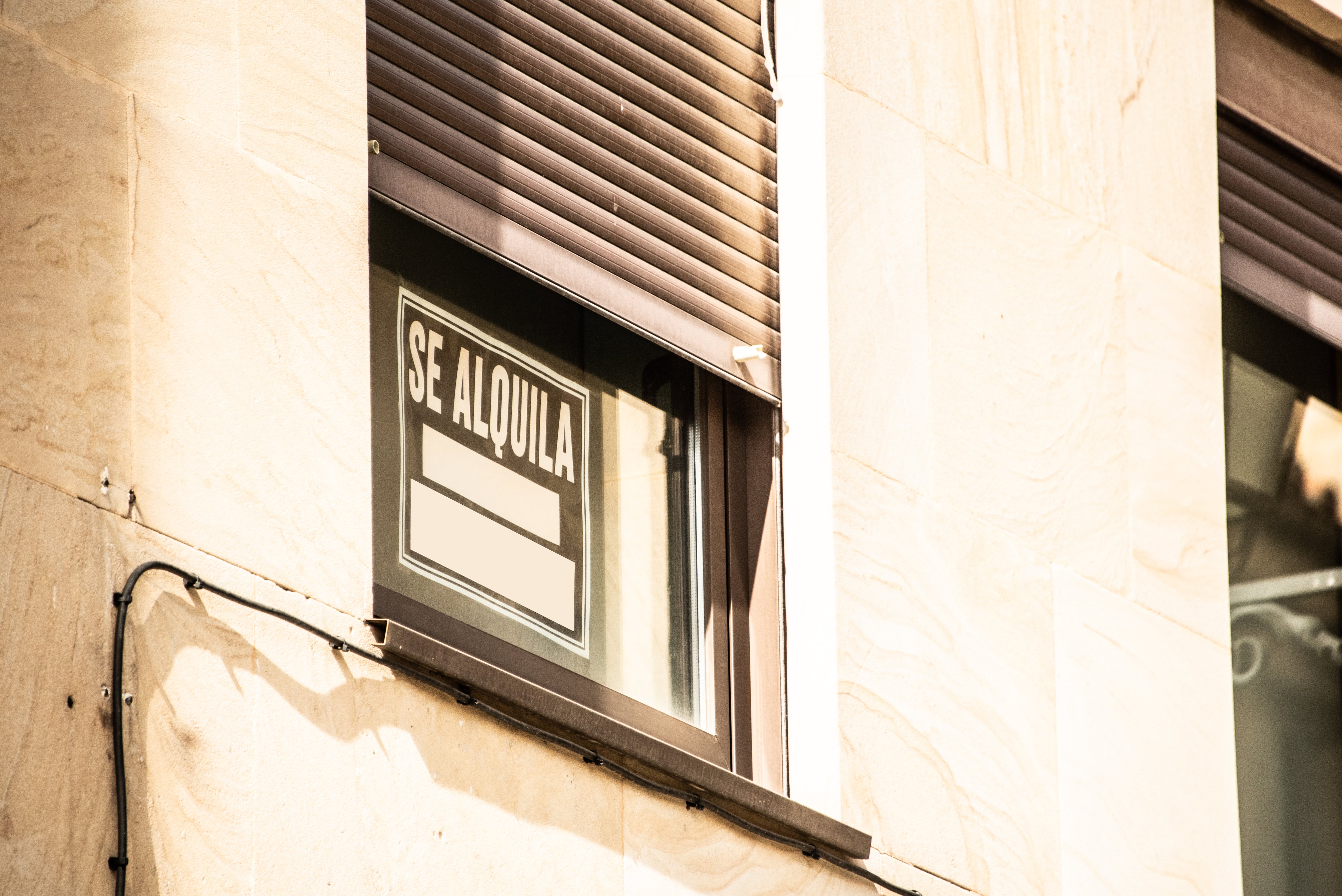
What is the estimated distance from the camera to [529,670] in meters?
4.80

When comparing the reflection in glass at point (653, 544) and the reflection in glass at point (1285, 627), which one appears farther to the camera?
the reflection in glass at point (1285, 627)

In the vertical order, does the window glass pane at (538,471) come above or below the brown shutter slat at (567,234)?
below

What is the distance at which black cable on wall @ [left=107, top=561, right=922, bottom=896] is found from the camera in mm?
3602

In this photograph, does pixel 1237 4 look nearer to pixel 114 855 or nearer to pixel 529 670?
pixel 529 670

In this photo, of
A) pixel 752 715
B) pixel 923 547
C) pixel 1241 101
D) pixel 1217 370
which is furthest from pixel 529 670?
pixel 1241 101

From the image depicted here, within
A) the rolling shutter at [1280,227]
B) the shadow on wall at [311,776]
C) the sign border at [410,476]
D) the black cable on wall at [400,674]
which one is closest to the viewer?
the black cable on wall at [400,674]

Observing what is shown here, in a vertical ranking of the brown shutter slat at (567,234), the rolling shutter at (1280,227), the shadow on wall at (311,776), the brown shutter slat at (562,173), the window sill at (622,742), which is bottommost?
the shadow on wall at (311,776)

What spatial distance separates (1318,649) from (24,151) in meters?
5.09

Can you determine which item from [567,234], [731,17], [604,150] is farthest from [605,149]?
[731,17]

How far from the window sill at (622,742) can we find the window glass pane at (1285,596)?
2.49m

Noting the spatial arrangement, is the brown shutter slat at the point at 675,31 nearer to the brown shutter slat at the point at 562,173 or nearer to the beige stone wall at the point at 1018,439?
the beige stone wall at the point at 1018,439

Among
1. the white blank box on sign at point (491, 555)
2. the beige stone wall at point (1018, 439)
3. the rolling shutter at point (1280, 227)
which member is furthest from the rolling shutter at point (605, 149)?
the rolling shutter at point (1280, 227)

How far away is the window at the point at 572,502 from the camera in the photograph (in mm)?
4730

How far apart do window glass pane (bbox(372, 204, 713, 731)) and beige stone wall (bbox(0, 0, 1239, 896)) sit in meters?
0.31
